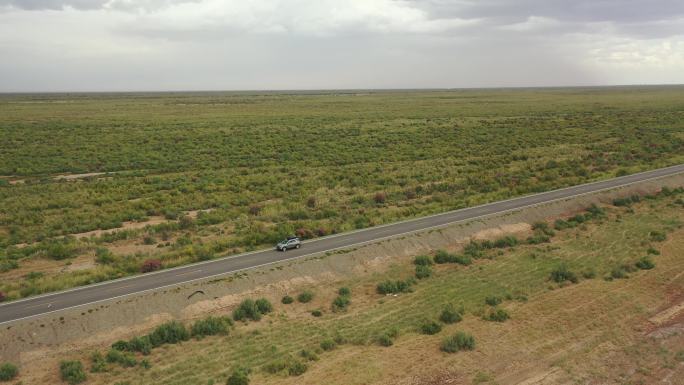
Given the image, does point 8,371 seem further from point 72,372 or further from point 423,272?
point 423,272

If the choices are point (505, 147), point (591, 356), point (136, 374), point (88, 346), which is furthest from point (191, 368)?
point (505, 147)

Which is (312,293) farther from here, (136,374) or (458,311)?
(136,374)

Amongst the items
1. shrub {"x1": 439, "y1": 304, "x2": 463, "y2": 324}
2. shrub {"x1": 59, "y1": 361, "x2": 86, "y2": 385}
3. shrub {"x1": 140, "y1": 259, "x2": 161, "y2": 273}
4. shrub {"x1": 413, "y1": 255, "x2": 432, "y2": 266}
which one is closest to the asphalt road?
shrub {"x1": 140, "y1": 259, "x2": 161, "y2": 273}

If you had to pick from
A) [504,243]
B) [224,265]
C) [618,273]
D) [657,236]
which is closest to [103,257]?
[224,265]

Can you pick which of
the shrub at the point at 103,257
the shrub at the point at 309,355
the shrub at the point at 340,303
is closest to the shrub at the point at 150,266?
the shrub at the point at 103,257

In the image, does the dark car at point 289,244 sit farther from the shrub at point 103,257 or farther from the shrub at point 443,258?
the shrub at point 103,257

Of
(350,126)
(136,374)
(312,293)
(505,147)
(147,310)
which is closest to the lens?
(136,374)

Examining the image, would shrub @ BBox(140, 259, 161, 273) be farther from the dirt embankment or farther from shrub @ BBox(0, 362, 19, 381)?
shrub @ BBox(0, 362, 19, 381)

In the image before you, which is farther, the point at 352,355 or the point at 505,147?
the point at 505,147
